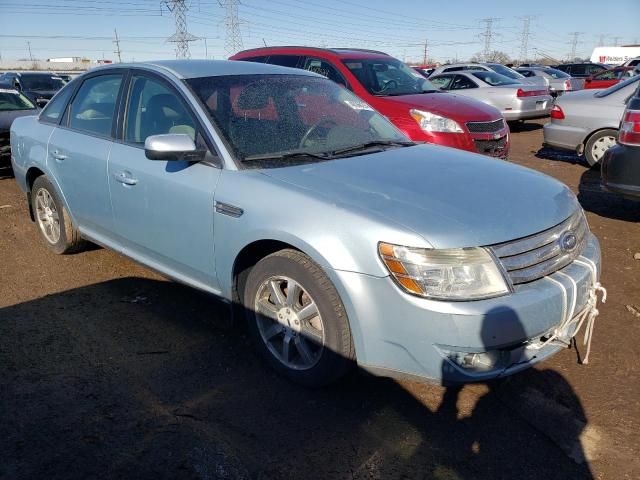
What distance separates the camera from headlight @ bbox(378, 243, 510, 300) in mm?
2414

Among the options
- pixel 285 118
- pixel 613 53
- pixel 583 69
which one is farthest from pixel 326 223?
pixel 613 53

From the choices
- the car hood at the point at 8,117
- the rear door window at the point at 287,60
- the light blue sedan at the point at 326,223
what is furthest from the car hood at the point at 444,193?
the car hood at the point at 8,117

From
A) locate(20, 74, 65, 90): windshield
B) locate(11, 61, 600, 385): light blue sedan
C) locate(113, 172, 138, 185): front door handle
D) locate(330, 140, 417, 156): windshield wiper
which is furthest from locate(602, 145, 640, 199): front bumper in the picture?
locate(20, 74, 65, 90): windshield

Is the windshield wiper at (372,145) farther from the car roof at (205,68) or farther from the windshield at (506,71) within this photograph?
the windshield at (506,71)

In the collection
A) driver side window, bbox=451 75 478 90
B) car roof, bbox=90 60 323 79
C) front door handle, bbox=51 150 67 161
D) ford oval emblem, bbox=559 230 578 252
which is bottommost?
driver side window, bbox=451 75 478 90

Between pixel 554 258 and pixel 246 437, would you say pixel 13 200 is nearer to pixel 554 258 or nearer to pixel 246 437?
pixel 246 437

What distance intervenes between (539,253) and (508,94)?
11.7 metres

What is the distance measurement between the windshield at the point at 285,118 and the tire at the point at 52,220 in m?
1.97

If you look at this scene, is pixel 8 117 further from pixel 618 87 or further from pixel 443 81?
pixel 443 81

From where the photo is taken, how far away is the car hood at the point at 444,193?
98.9 inches

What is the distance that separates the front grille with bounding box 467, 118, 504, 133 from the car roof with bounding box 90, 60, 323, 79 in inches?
134

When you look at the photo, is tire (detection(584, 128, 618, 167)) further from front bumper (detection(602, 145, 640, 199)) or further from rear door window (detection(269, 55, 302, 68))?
rear door window (detection(269, 55, 302, 68))

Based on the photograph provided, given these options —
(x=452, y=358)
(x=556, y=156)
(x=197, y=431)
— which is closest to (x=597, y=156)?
(x=556, y=156)

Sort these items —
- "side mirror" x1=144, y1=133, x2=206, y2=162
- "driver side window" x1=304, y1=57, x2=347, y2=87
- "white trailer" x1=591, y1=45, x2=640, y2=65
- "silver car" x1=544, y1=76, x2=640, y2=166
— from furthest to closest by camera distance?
"white trailer" x1=591, y1=45, x2=640, y2=65
"silver car" x1=544, y1=76, x2=640, y2=166
"driver side window" x1=304, y1=57, x2=347, y2=87
"side mirror" x1=144, y1=133, x2=206, y2=162
